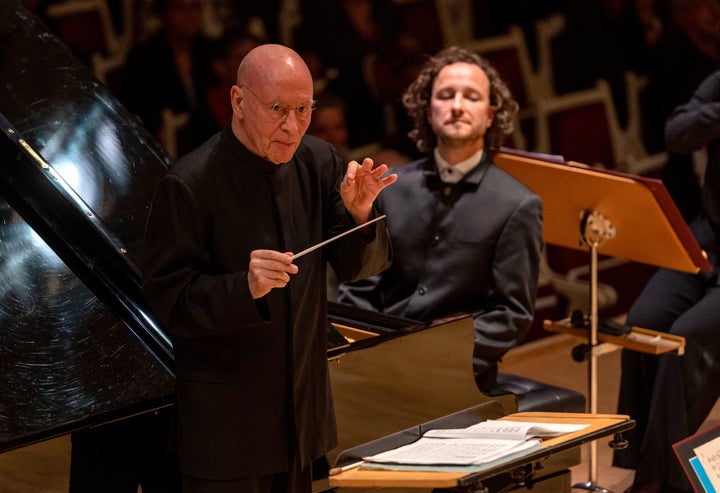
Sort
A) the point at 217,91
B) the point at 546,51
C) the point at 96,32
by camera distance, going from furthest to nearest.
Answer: the point at 546,51 → the point at 217,91 → the point at 96,32

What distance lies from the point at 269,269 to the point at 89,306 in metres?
0.64

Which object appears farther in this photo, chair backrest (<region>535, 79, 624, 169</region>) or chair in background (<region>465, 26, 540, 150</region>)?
chair backrest (<region>535, 79, 624, 169</region>)

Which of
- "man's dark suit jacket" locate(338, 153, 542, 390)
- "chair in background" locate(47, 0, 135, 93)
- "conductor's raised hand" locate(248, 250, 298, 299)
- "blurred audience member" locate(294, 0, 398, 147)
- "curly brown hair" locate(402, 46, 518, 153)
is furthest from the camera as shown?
"blurred audience member" locate(294, 0, 398, 147)

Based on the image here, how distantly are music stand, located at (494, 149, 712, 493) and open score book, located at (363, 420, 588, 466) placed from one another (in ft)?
4.30

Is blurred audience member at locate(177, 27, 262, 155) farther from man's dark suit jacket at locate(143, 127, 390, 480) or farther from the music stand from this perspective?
man's dark suit jacket at locate(143, 127, 390, 480)

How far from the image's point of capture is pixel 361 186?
246cm

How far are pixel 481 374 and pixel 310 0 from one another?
7.10 feet

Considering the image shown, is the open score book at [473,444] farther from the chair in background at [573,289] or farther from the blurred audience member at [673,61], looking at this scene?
the blurred audience member at [673,61]

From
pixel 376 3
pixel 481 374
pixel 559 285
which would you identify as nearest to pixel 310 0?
pixel 376 3

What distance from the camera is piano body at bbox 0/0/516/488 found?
2.49 meters

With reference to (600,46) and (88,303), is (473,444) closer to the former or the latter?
(88,303)

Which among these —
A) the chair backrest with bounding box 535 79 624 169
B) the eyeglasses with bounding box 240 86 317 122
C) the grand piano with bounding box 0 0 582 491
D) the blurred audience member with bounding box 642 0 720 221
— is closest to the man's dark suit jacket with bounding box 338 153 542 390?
the grand piano with bounding box 0 0 582 491

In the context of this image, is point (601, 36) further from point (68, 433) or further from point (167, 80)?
point (68, 433)

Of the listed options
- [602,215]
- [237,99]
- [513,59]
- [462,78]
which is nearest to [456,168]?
[462,78]
